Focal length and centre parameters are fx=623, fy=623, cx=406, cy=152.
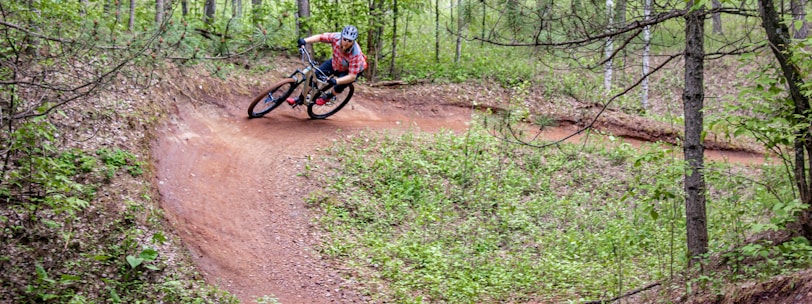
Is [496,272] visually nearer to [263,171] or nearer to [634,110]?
[263,171]

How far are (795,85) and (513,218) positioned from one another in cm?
571

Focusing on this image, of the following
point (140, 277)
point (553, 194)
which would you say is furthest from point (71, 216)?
point (553, 194)

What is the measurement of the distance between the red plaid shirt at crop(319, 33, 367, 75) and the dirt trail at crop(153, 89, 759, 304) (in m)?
1.62

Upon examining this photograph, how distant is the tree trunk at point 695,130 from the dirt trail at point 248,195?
394 centimetres

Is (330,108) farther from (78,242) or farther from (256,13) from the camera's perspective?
(78,242)

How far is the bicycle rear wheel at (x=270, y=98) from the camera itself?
40.4 feet

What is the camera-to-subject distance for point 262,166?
1105 cm

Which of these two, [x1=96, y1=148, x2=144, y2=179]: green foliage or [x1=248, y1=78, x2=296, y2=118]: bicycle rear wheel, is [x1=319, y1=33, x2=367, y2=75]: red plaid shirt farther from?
[x1=96, y1=148, x2=144, y2=179]: green foliage

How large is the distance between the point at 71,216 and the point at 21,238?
565mm

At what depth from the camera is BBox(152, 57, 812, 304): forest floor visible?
8047 millimetres

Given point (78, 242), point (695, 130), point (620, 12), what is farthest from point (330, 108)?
point (695, 130)

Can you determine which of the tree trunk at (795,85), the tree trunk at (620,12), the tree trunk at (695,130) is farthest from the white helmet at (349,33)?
the tree trunk at (795,85)

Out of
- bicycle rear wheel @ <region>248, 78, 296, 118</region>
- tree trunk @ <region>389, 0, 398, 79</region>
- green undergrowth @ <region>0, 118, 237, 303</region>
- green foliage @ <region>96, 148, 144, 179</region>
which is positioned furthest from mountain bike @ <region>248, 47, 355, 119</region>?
tree trunk @ <region>389, 0, 398, 79</region>

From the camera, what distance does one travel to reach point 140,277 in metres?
6.80
